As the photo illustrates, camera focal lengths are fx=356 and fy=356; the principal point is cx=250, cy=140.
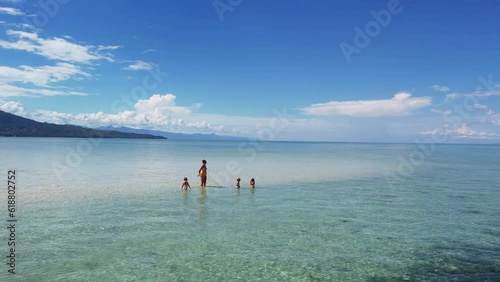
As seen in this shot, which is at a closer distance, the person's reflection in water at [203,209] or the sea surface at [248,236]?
the sea surface at [248,236]

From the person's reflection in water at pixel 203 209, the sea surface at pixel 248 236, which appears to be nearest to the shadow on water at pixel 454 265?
the sea surface at pixel 248 236

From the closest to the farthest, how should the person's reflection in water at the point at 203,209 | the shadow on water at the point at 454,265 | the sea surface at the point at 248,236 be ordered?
1. the shadow on water at the point at 454,265
2. the sea surface at the point at 248,236
3. the person's reflection in water at the point at 203,209

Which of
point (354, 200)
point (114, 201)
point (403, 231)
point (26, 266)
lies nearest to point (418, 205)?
A: point (354, 200)

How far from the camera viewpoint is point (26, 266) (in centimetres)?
1493

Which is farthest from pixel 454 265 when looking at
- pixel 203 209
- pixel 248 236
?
pixel 203 209

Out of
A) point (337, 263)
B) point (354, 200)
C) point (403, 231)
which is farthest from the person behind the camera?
point (354, 200)

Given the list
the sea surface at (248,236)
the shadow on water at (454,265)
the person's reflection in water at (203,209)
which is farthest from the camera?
the person's reflection in water at (203,209)

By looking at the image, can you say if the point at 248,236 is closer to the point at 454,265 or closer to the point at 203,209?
the point at 203,209

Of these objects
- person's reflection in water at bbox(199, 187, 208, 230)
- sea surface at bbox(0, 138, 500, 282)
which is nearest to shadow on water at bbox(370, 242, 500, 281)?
sea surface at bbox(0, 138, 500, 282)

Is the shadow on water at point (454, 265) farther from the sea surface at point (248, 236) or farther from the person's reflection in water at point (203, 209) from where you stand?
the person's reflection in water at point (203, 209)

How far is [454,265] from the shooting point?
16.0 metres

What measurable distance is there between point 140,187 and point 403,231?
27.3 meters

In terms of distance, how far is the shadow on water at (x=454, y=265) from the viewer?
48.0ft

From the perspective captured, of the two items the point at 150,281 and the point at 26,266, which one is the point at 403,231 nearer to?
the point at 150,281
